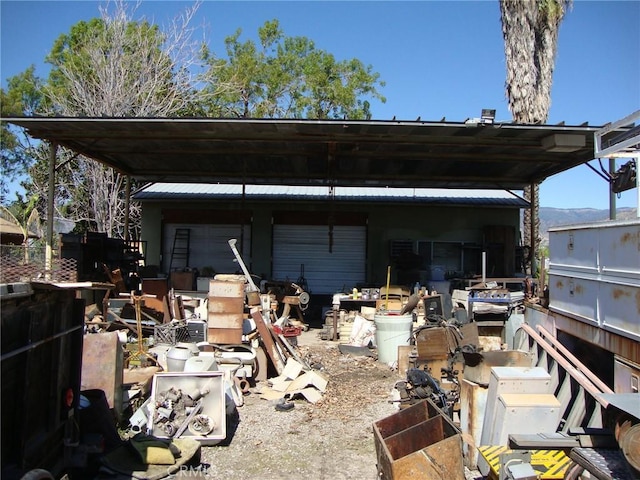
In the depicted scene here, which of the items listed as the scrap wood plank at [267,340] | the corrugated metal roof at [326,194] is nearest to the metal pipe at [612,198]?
the corrugated metal roof at [326,194]

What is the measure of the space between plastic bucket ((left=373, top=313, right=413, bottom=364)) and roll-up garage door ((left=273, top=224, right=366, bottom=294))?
622 centimetres

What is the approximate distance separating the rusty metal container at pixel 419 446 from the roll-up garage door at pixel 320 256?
1082 cm

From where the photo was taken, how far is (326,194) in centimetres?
1620

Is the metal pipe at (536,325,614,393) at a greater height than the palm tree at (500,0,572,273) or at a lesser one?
lesser

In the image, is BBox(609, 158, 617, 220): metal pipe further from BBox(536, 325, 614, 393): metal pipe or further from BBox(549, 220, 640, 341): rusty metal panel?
BBox(536, 325, 614, 393): metal pipe

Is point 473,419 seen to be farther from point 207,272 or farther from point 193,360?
point 207,272

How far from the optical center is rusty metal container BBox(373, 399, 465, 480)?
4066 millimetres

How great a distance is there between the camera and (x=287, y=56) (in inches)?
1242

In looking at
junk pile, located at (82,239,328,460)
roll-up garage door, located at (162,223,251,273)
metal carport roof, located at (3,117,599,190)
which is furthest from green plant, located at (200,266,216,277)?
metal carport roof, located at (3,117,599,190)

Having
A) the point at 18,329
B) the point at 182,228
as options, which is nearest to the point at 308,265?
the point at 182,228

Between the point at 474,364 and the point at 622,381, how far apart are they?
1.63 meters

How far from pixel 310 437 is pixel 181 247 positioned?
11.1m

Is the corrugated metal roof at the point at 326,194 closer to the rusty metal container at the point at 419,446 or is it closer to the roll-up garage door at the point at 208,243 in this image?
the roll-up garage door at the point at 208,243

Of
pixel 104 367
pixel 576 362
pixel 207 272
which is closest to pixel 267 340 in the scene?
pixel 104 367
